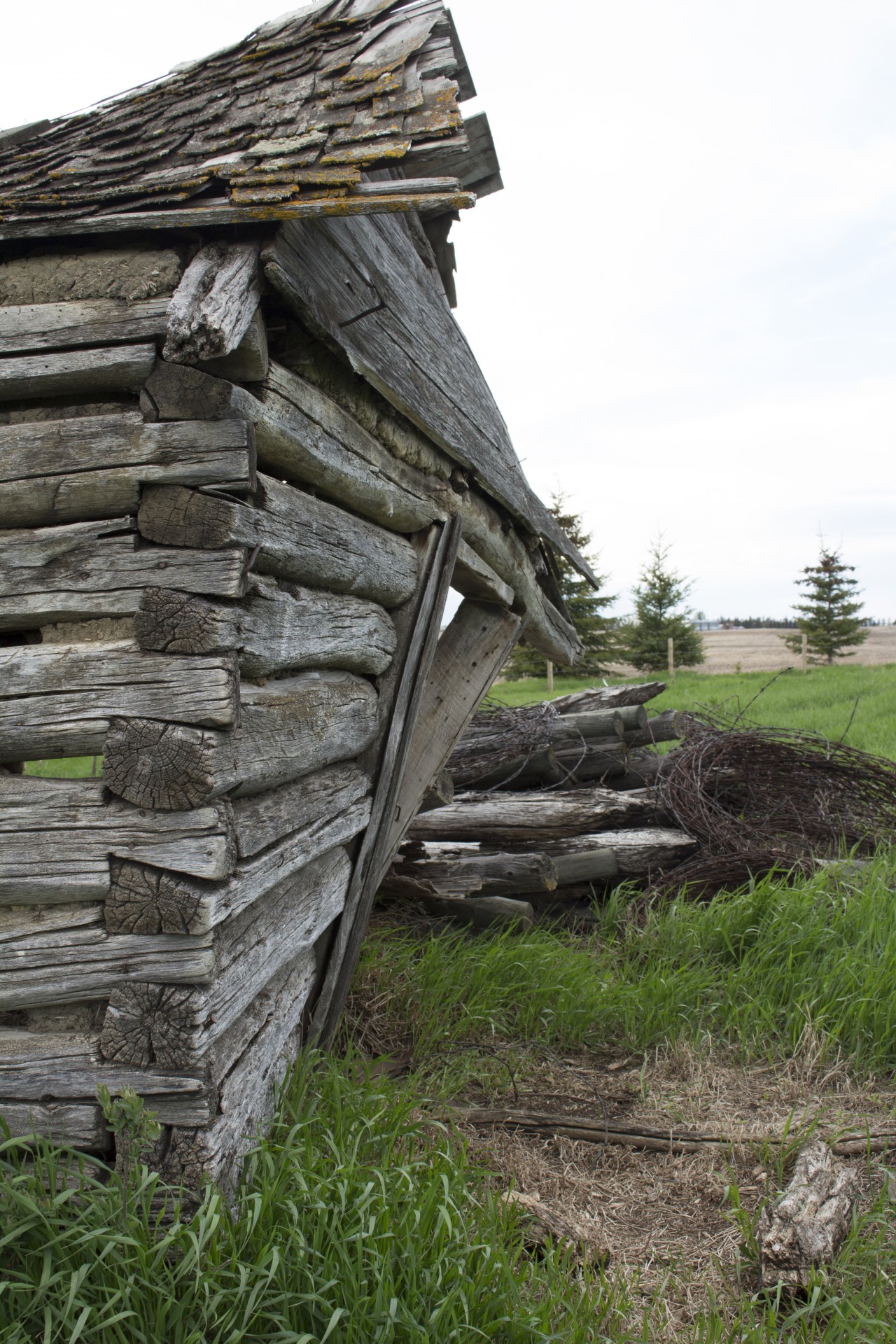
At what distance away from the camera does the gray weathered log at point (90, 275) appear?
2.41m

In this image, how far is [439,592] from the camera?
149 inches

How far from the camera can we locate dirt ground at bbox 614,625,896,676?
25719mm

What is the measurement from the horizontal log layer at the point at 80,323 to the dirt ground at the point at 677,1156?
2876 millimetres

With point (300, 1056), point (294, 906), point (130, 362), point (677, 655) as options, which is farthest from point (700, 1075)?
point (677, 655)

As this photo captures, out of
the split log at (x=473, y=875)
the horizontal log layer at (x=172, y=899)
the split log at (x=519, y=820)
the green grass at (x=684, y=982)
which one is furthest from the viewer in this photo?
the split log at (x=519, y=820)

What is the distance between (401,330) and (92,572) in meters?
1.75

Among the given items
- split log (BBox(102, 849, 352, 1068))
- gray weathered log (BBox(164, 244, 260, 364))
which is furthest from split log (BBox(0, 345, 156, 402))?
split log (BBox(102, 849, 352, 1068))

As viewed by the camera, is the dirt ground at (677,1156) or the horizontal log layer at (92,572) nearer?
the horizontal log layer at (92,572)

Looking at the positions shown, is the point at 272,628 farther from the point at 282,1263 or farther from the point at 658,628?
the point at 658,628

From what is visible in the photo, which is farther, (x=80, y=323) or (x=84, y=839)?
(x=80, y=323)

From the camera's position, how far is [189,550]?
2.23 metres

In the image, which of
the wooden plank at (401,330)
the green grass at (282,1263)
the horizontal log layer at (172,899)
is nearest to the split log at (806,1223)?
the green grass at (282,1263)

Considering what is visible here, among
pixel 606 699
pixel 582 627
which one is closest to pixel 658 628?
pixel 582 627

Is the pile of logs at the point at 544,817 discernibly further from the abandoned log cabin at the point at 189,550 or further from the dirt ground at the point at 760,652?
the dirt ground at the point at 760,652
